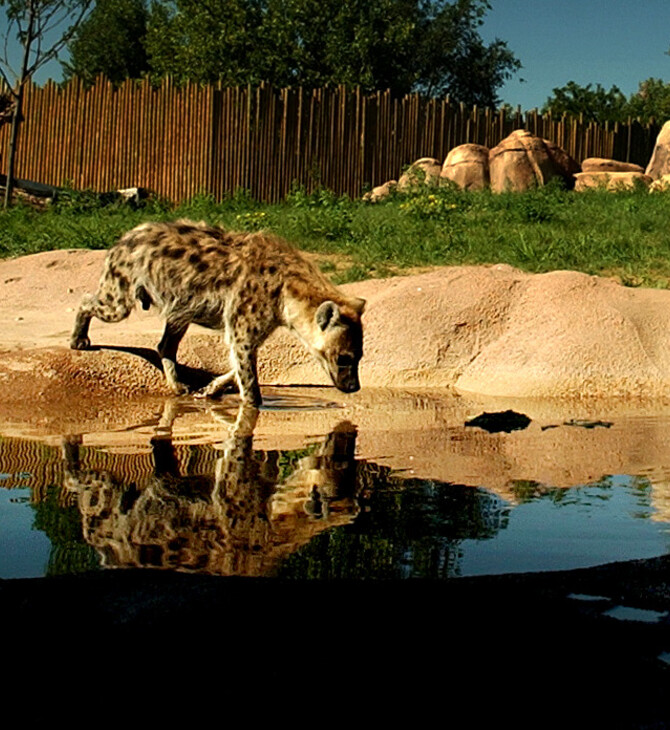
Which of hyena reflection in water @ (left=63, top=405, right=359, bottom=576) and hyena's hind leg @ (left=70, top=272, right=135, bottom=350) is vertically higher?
hyena's hind leg @ (left=70, top=272, right=135, bottom=350)

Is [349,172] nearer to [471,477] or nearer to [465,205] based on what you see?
[465,205]

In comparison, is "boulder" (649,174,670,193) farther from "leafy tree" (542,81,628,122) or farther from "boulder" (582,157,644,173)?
"leafy tree" (542,81,628,122)

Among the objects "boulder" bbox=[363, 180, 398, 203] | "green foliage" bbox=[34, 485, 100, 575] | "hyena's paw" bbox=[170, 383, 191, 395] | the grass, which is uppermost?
"boulder" bbox=[363, 180, 398, 203]

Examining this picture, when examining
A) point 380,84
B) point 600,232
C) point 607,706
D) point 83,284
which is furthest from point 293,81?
point 607,706

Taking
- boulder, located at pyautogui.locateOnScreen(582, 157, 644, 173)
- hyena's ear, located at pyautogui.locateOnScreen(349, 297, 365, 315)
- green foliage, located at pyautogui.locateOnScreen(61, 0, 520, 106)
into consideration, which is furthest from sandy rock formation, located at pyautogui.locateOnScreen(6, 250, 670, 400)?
green foliage, located at pyautogui.locateOnScreen(61, 0, 520, 106)

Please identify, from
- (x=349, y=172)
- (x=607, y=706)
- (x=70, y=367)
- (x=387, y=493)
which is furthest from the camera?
(x=349, y=172)

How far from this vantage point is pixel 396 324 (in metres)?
8.41

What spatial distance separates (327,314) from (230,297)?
0.72m

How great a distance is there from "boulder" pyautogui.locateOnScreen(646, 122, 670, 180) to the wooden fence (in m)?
3.42

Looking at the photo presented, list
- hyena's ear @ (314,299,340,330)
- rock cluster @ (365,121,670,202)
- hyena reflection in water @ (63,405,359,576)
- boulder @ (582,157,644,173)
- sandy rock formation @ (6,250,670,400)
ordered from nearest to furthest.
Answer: hyena reflection in water @ (63,405,359,576)
hyena's ear @ (314,299,340,330)
sandy rock formation @ (6,250,670,400)
rock cluster @ (365,121,670,202)
boulder @ (582,157,644,173)

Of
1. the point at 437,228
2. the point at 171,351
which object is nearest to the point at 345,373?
the point at 171,351

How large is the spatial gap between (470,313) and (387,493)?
384 centimetres

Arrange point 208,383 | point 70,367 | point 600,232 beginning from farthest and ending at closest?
point 600,232 → point 208,383 → point 70,367

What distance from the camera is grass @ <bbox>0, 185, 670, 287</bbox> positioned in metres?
11.3
